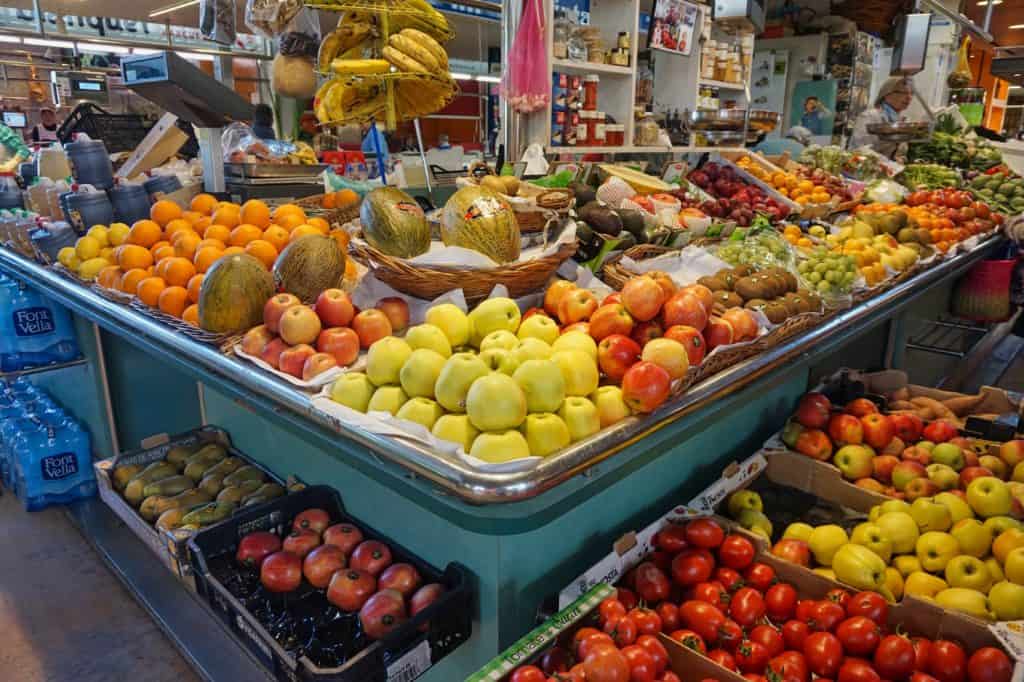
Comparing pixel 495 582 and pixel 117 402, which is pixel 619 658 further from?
pixel 117 402

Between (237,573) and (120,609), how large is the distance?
4.61 ft

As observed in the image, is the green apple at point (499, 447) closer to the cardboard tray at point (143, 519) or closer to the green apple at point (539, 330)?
the green apple at point (539, 330)

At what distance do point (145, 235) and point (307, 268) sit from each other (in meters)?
0.90

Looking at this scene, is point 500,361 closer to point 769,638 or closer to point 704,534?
point 704,534

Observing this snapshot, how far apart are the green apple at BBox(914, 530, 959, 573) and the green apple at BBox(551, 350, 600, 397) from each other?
1044 millimetres

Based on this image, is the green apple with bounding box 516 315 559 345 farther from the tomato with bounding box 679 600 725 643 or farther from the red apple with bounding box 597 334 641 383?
the tomato with bounding box 679 600 725 643

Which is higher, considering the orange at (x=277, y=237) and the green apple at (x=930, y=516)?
the orange at (x=277, y=237)

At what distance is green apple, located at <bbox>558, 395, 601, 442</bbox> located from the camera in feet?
4.31

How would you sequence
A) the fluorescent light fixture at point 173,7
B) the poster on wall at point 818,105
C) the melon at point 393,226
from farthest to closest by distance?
the fluorescent light fixture at point 173,7
the poster on wall at point 818,105
the melon at point 393,226

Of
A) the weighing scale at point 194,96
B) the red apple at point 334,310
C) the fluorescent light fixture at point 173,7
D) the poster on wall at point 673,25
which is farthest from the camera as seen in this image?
the fluorescent light fixture at point 173,7

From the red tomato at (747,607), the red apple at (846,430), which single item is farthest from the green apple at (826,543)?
the red apple at (846,430)

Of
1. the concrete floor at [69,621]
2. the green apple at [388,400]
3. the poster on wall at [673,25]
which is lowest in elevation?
the concrete floor at [69,621]

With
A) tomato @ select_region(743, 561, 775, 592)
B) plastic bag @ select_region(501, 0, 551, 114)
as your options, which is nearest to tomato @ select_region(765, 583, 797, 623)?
tomato @ select_region(743, 561, 775, 592)

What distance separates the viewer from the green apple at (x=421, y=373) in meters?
1.38
